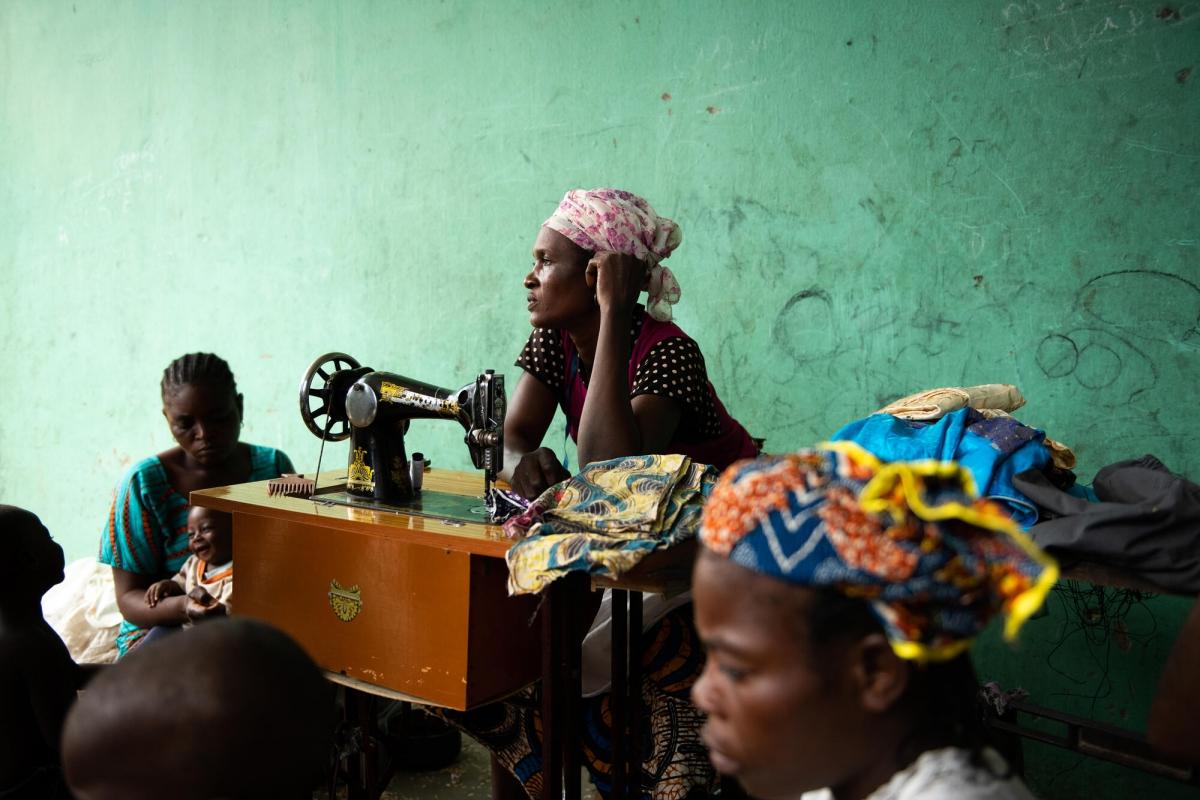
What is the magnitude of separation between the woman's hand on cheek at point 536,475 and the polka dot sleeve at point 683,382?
37 cm

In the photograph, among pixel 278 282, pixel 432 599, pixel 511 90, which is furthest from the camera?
pixel 278 282

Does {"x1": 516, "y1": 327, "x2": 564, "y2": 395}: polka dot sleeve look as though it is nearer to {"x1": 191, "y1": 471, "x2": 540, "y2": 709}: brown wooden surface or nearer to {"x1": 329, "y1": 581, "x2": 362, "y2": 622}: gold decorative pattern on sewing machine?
{"x1": 191, "y1": 471, "x2": 540, "y2": 709}: brown wooden surface

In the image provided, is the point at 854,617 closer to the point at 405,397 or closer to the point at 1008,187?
the point at 405,397

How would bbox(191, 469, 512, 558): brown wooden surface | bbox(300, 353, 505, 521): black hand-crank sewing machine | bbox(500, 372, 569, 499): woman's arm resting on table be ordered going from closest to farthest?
bbox(191, 469, 512, 558): brown wooden surface → bbox(300, 353, 505, 521): black hand-crank sewing machine → bbox(500, 372, 569, 499): woman's arm resting on table

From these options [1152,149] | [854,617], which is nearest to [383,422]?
[854,617]

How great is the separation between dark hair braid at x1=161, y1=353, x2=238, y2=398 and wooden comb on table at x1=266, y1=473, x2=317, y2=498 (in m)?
0.47

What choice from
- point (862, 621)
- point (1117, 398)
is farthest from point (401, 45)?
point (862, 621)

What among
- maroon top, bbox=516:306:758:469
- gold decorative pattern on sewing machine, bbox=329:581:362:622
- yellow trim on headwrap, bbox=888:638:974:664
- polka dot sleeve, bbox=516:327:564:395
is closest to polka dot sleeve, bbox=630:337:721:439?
maroon top, bbox=516:306:758:469

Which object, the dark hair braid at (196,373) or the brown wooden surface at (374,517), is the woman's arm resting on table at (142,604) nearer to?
the brown wooden surface at (374,517)

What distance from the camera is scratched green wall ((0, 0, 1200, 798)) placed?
8.64ft

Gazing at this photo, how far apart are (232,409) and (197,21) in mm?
2413

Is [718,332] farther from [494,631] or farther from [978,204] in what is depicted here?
[494,631]

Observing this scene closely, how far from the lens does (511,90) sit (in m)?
3.58

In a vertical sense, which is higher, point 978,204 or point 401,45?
point 401,45
